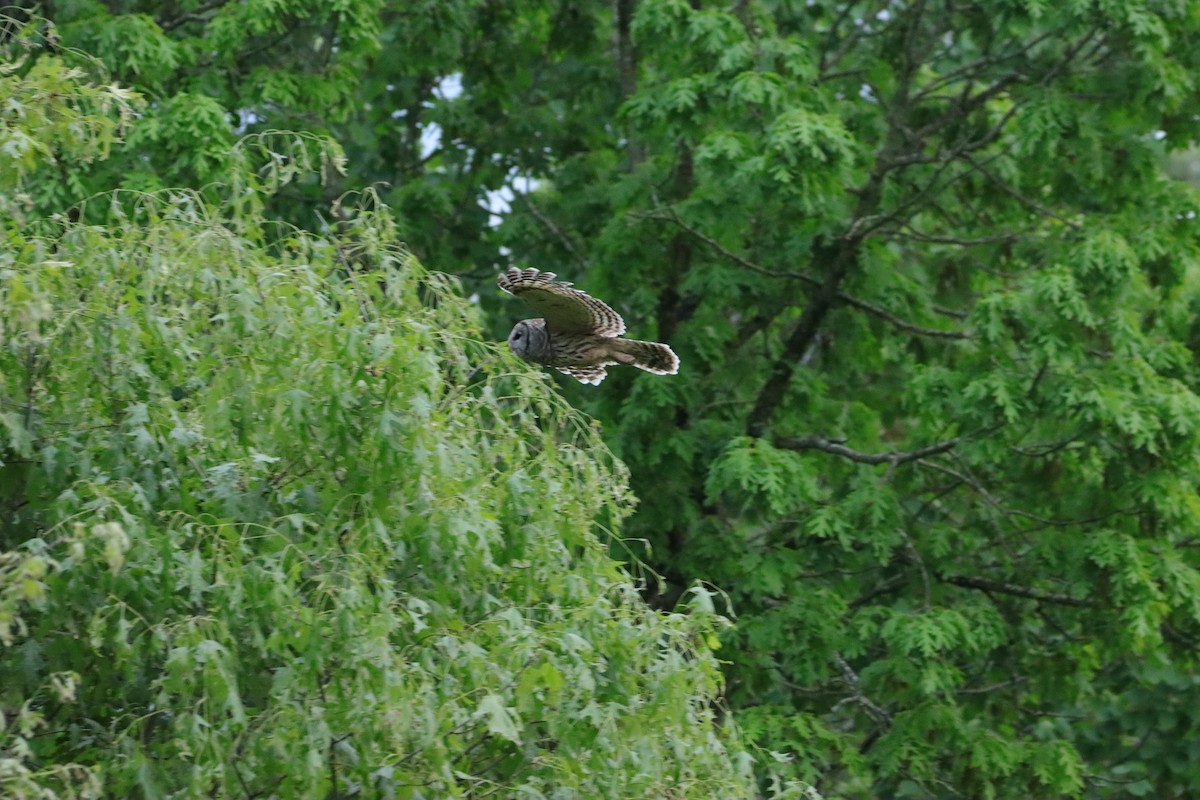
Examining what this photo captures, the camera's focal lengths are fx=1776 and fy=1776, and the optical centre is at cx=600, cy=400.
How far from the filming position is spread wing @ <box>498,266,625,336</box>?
7.27 meters

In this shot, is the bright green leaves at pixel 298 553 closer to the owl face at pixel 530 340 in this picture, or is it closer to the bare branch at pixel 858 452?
the owl face at pixel 530 340

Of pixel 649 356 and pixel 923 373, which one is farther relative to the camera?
pixel 923 373

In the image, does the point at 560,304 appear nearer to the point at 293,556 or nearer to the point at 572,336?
the point at 572,336

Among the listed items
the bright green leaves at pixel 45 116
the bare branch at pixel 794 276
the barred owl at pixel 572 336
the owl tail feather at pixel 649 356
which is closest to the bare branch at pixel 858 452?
the bare branch at pixel 794 276

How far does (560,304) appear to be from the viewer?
25.2 ft

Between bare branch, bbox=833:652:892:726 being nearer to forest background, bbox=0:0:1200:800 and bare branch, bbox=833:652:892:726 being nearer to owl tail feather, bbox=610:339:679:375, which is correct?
forest background, bbox=0:0:1200:800

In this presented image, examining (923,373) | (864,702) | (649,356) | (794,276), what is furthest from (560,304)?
(864,702)

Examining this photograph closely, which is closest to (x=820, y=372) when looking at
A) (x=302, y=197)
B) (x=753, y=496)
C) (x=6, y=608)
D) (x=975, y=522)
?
(x=975, y=522)

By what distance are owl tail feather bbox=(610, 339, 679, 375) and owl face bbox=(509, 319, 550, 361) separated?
0.44 meters

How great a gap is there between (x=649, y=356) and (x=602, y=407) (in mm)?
3137

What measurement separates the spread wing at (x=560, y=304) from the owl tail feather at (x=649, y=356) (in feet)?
1.21

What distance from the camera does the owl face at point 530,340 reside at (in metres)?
8.11

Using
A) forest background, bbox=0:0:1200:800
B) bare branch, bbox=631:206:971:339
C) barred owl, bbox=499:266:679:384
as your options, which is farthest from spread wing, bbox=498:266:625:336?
bare branch, bbox=631:206:971:339

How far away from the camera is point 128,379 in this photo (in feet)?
19.3
